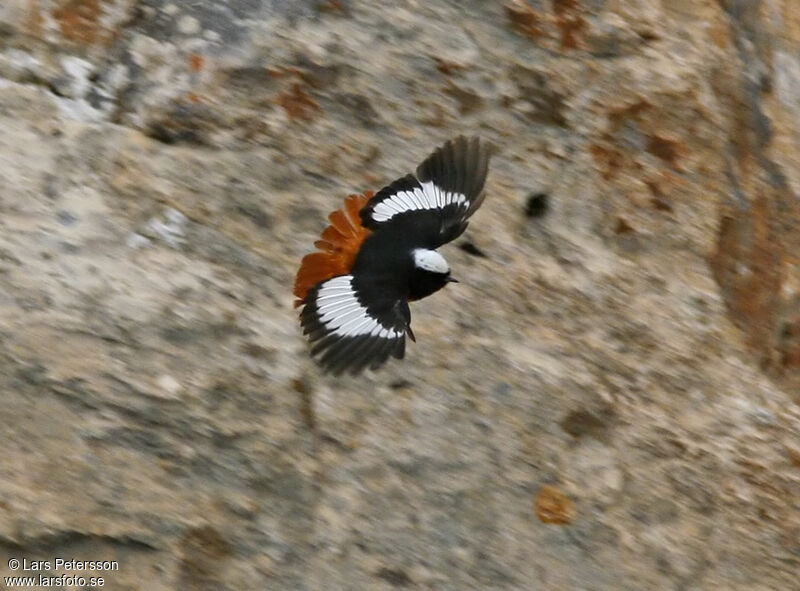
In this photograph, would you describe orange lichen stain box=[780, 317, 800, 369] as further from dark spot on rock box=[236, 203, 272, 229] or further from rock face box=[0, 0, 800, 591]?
dark spot on rock box=[236, 203, 272, 229]

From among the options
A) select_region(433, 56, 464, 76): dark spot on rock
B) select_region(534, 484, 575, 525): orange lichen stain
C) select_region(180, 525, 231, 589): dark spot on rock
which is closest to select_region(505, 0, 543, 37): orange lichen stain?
select_region(433, 56, 464, 76): dark spot on rock

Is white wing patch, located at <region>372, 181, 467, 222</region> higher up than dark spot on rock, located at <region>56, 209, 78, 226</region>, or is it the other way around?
white wing patch, located at <region>372, 181, 467, 222</region>

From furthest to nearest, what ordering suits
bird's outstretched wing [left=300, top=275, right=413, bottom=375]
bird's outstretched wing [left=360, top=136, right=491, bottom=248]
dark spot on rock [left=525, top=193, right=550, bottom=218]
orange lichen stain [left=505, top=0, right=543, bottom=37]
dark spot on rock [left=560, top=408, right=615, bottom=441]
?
1. orange lichen stain [left=505, top=0, right=543, bottom=37]
2. dark spot on rock [left=525, top=193, right=550, bottom=218]
3. dark spot on rock [left=560, top=408, right=615, bottom=441]
4. bird's outstretched wing [left=360, top=136, right=491, bottom=248]
5. bird's outstretched wing [left=300, top=275, right=413, bottom=375]

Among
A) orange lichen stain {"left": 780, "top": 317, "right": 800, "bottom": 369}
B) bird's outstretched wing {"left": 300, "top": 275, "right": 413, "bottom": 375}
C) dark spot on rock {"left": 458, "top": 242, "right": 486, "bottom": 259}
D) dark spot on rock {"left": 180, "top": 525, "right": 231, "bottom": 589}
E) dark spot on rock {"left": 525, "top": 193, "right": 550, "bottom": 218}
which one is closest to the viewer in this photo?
bird's outstretched wing {"left": 300, "top": 275, "right": 413, "bottom": 375}

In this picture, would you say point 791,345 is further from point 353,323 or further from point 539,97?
point 353,323

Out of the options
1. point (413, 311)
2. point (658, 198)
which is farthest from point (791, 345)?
point (413, 311)

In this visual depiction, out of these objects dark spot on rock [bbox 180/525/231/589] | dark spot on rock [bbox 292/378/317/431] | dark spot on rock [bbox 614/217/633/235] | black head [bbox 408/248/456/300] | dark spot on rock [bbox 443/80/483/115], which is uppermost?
dark spot on rock [bbox 443/80/483/115]
